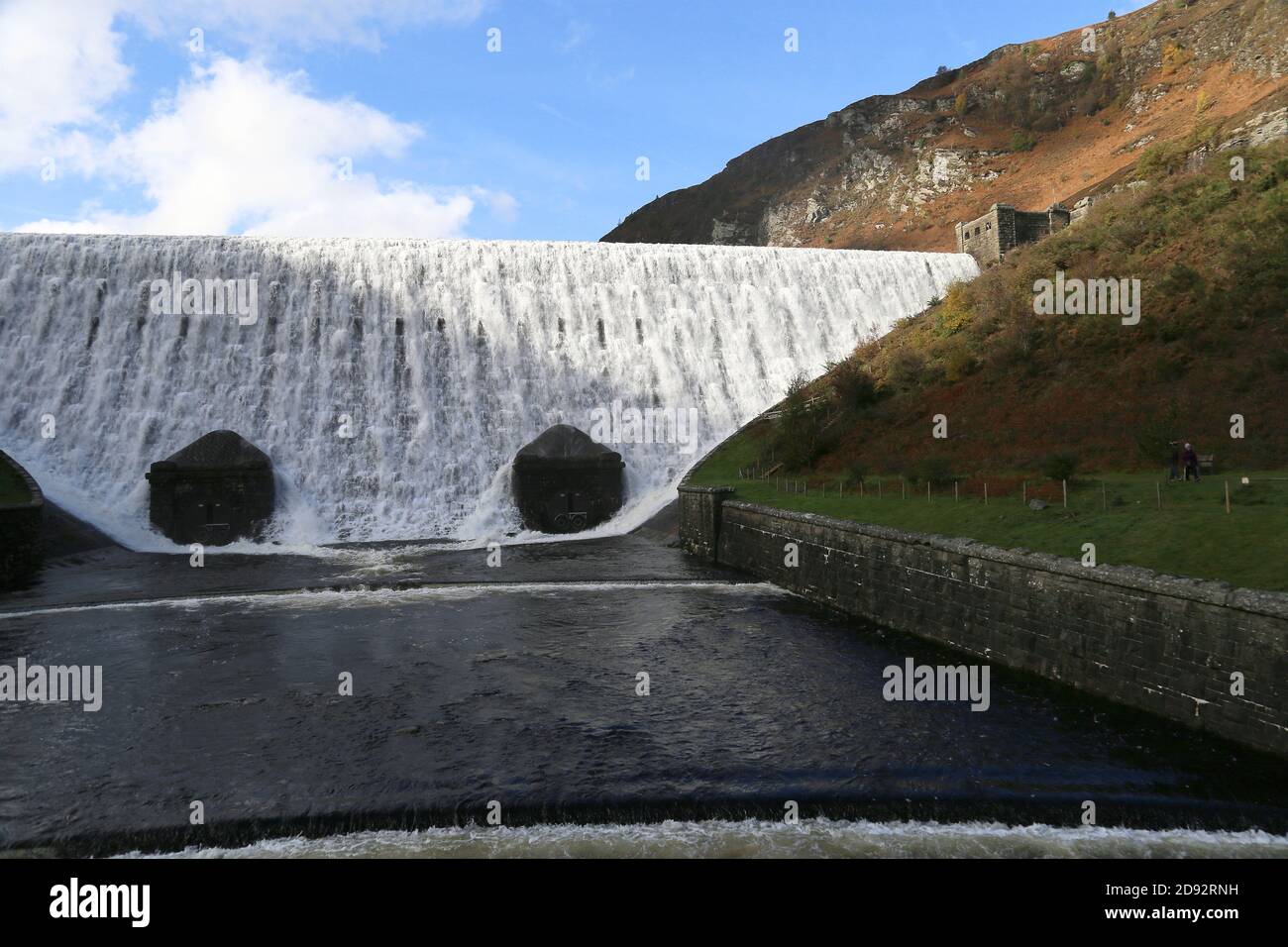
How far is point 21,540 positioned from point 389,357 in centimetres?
1501

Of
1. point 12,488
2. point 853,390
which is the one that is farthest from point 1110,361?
point 12,488

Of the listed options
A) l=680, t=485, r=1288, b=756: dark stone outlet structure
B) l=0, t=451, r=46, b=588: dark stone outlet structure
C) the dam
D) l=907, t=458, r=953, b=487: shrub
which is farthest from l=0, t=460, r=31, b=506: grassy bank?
l=907, t=458, r=953, b=487: shrub

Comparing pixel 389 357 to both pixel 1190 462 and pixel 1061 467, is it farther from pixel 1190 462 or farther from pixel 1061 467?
pixel 1190 462

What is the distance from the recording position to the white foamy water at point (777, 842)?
6285mm

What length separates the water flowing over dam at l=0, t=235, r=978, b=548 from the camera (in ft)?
91.8

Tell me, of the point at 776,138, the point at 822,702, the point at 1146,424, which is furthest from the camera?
the point at 776,138

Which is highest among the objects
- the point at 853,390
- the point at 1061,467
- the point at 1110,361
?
the point at 1110,361

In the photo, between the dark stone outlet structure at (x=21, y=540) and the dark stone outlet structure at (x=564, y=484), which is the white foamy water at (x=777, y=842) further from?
the dark stone outlet structure at (x=564, y=484)

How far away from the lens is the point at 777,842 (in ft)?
21.3

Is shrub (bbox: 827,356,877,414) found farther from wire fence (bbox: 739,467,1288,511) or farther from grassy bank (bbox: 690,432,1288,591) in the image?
grassy bank (bbox: 690,432,1288,591)
